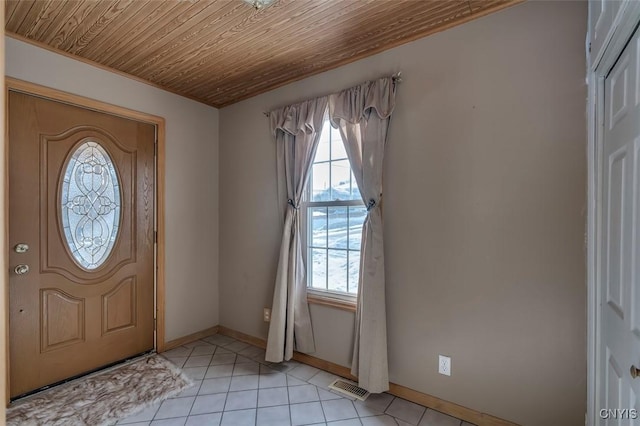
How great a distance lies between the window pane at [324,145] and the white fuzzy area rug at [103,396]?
203 cm

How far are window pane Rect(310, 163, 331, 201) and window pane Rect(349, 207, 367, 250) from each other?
28cm

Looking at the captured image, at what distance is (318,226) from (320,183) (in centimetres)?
37

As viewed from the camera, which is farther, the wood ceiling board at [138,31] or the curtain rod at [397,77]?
the curtain rod at [397,77]

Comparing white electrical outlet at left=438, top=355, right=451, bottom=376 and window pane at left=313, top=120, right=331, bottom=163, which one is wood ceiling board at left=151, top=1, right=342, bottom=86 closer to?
window pane at left=313, top=120, right=331, bottom=163

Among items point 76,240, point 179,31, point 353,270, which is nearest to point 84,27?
point 179,31

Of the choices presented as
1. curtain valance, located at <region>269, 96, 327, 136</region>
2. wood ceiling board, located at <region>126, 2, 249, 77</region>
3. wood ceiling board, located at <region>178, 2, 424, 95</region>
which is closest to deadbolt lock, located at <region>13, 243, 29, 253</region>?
wood ceiling board, located at <region>126, 2, 249, 77</region>

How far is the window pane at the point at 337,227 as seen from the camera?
8.53 feet

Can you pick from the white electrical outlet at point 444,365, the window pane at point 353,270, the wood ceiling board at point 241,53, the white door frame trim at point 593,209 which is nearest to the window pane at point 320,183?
the window pane at point 353,270

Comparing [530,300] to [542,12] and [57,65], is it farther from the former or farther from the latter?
[57,65]

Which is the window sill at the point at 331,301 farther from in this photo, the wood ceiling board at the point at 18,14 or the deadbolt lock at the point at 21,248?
the wood ceiling board at the point at 18,14

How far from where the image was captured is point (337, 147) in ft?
8.73

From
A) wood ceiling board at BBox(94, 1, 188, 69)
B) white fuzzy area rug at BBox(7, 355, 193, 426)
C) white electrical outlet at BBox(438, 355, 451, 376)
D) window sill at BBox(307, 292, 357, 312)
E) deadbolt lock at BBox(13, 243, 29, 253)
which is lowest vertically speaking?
white fuzzy area rug at BBox(7, 355, 193, 426)

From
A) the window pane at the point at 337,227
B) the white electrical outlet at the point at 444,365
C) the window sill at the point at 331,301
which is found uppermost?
the window pane at the point at 337,227

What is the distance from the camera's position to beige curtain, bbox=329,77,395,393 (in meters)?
2.21
